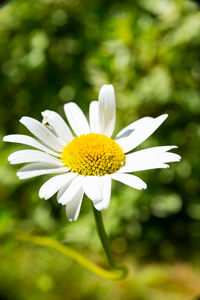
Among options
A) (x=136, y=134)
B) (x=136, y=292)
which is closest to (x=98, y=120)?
(x=136, y=134)

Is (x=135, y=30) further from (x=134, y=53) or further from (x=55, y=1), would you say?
(x=55, y=1)

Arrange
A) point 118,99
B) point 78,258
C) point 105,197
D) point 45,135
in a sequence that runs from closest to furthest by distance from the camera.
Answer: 1. point 105,197
2. point 45,135
3. point 78,258
4. point 118,99

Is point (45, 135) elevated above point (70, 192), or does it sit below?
above

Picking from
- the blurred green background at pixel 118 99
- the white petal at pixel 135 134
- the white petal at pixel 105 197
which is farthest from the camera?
the blurred green background at pixel 118 99

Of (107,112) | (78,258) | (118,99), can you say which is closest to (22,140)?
(107,112)

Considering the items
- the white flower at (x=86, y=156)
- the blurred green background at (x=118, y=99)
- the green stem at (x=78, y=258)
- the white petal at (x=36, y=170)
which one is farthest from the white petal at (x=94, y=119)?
the blurred green background at (x=118, y=99)

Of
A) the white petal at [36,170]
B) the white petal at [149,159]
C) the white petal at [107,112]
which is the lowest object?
the white petal at [149,159]

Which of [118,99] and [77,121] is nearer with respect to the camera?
[77,121]

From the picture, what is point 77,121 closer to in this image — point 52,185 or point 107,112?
point 107,112

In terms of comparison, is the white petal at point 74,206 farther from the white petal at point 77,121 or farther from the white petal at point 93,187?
the white petal at point 77,121
